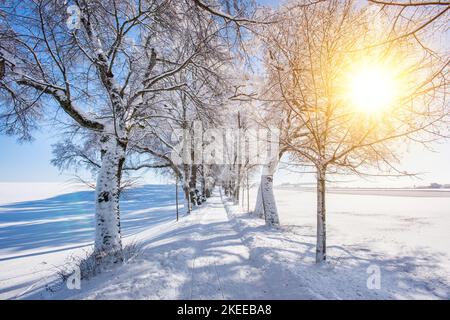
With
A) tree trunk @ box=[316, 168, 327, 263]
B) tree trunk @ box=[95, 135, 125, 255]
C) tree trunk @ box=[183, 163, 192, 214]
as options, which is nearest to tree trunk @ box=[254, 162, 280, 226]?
tree trunk @ box=[316, 168, 327, 263]

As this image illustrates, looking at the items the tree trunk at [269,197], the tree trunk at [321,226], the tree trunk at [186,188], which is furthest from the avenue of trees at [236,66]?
the tree trunk at [186,188]

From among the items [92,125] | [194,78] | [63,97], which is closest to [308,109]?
[194,78]

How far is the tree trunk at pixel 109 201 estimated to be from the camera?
5.18m

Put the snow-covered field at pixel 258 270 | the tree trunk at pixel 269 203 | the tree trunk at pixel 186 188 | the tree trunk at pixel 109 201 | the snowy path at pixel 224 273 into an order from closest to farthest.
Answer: the snow-covered field at pixel 258 270 → the snowy path at pixel 224 273 → the tree trunk at pixel 109 201 → the tree trunk at pixel 269 203 → the tree trunk at pixel 186 188

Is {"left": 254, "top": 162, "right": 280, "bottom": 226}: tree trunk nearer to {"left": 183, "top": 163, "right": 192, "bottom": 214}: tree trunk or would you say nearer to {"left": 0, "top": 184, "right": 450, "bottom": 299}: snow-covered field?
{"left": 0, "top": 184, "right": 450, "bottom": 299}: snow-covered field

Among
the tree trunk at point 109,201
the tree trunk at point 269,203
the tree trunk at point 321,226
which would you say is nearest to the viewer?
the tree trunk at point 321,226

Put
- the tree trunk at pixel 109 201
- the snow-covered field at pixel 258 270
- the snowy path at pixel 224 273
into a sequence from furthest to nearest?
the tree trunk at pixel 109 201, the snowy path at pixel 224 273, the snow-covered field at pixel 258 270

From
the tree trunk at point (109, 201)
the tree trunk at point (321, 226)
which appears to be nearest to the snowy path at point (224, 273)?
the tree trunk at point (321, 226)

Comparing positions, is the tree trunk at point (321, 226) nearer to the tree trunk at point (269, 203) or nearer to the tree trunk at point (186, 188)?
the tree trunk at point (269, 203)

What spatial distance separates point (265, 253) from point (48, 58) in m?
7.38

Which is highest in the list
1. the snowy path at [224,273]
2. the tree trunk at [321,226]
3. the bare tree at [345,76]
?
the bare tree at [345,76]

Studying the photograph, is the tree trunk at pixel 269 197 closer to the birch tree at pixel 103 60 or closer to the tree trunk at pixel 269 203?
the tree trunk at pixel 269 203

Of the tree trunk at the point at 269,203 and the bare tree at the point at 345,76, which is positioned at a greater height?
the bare tree at the point at 345,76

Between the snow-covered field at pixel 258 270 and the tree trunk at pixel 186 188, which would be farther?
the tree trunk at pixel 186 188
